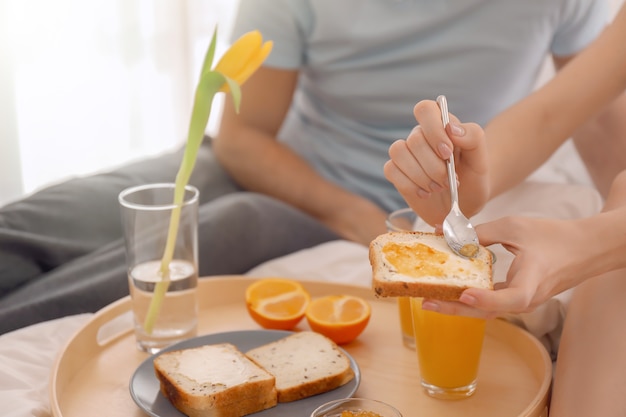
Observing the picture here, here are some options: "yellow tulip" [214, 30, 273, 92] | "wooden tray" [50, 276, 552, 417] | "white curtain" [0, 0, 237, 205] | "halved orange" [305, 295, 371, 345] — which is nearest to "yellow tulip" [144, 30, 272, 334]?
"yellow tulip" [214, 30, 273, 92]

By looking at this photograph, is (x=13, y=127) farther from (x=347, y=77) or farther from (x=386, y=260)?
(x=386, y=260)

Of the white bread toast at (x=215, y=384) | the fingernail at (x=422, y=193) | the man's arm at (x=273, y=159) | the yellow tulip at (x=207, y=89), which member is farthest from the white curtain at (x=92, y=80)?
the fingernail at (x=422, y=193)

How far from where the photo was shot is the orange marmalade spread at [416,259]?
939 mm

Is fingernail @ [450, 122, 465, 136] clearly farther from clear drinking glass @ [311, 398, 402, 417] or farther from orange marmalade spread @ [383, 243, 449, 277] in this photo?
clear drinking glass @ [311, 398, 402, 417]

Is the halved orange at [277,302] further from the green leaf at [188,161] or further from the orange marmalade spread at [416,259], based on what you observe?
the orange marmalade spread at [416,259]

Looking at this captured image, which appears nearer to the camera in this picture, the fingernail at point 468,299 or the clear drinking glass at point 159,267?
the fingernail at point 468,299

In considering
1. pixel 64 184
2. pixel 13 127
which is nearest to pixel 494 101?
pixel 64 184

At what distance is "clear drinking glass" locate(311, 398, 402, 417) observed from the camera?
93 cm

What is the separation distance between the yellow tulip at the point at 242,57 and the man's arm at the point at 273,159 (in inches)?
30.2

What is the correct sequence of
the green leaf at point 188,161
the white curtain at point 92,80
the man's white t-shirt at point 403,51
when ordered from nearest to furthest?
the green leaf at point 188,161
the man's white t-shirt at point 403,51
the white curtain at point 92,80

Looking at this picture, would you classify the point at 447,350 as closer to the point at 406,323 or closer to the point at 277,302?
the point at 406,323

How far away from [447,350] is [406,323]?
6.9 inches

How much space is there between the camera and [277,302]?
51.0 inches

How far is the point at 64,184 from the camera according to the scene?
1.65m
